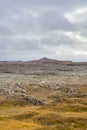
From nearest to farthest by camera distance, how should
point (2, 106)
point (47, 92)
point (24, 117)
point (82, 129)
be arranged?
point (82, 129) → point (24, 117) → point (2, 106) → point (47, 92)

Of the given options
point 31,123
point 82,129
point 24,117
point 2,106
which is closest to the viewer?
point 82,129

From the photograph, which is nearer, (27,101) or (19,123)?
(19,123)

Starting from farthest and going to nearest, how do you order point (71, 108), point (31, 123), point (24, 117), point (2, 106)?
1. point (2, 106)
2. point (71, 108)
3. point (24, 117)
4. point (31, 123)

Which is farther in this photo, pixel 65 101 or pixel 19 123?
pixel 65 101

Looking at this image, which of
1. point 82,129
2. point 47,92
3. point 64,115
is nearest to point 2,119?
point 64,115

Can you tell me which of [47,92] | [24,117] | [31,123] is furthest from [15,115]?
[47,92]

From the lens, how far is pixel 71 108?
4244cm

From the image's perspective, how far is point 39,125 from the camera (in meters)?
34.2

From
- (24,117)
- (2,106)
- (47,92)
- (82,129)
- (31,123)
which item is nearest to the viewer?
(82,129)

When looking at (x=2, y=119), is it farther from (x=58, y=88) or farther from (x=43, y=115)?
(x=58, y=88)

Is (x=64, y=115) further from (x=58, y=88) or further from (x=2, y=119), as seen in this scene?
(x=58, y=88)

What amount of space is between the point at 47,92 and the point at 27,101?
1508 cm

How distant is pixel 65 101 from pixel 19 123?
1574 centimetres

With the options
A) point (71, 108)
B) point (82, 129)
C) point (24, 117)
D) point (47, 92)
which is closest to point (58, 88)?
point (47, 92)
